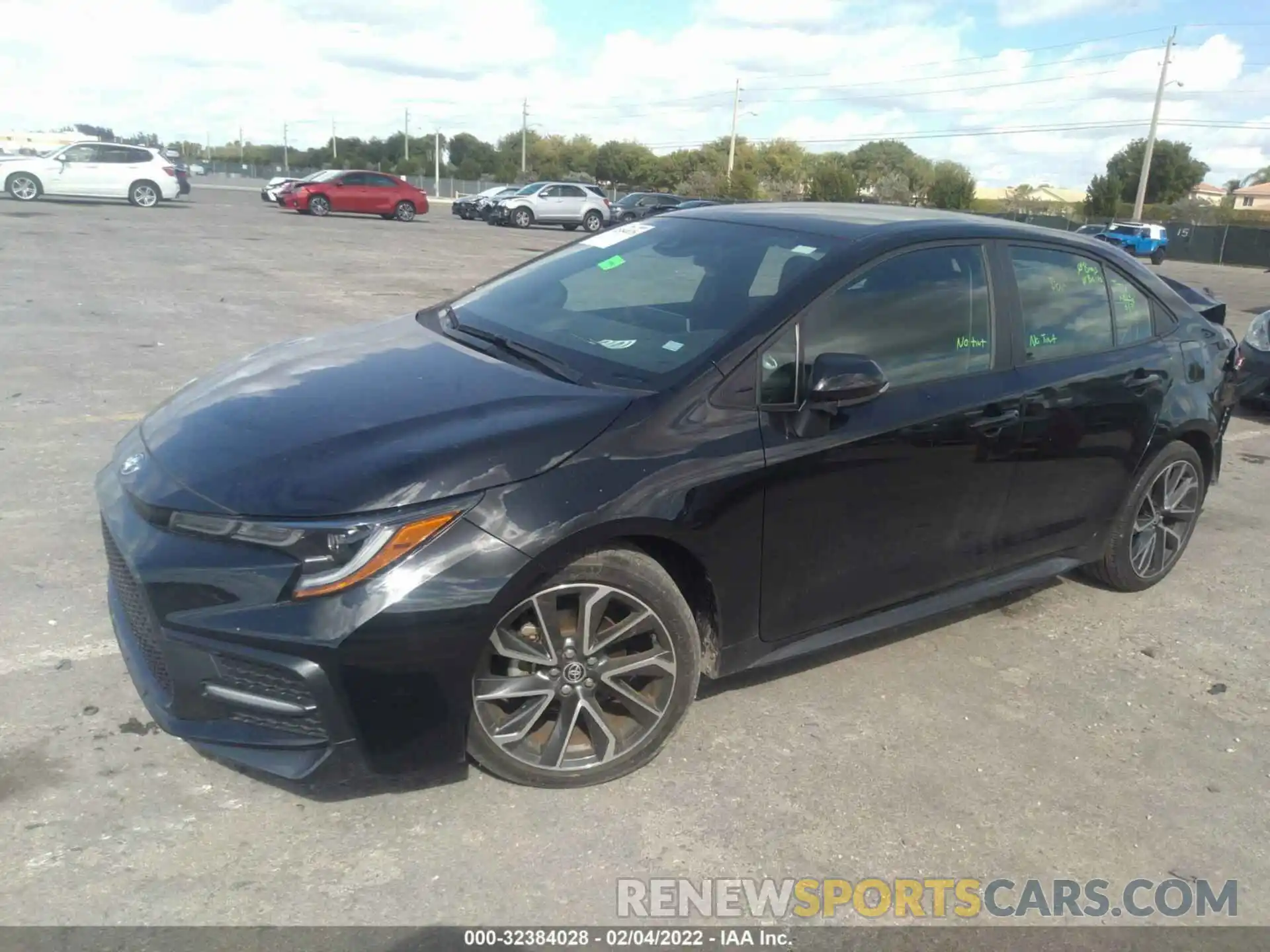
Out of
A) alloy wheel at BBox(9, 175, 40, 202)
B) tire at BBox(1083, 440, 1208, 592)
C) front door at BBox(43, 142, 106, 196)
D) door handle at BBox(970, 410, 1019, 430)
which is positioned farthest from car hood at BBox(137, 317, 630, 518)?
alloy wheel at BBox(9, 175, 40, 202)

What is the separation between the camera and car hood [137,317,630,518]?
2686 millimetres

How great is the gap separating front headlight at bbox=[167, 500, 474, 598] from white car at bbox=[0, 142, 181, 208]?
30473 millimetres

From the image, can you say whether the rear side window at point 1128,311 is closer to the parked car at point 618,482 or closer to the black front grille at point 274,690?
the parked car at point 618,482

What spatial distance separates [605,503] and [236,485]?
3.23 ft

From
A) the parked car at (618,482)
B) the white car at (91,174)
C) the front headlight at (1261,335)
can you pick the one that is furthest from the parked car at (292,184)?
the parked car at (618,482)

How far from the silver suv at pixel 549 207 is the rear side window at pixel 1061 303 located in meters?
33.5

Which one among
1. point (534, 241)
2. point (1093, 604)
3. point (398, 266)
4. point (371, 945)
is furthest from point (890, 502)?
point (534, 241)

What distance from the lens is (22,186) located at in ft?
92.8

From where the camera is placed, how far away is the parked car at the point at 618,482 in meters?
2.62

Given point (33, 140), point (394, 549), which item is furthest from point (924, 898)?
point (33, 140)

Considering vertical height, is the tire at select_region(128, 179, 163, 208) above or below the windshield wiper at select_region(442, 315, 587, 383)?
above

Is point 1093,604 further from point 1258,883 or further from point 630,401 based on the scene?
point 630,401

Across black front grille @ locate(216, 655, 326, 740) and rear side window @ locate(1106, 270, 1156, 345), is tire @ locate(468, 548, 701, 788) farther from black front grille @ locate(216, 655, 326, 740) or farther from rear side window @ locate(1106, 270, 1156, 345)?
rear side window @ locate(1106, 270, 1156, 345)

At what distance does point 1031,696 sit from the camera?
3.84 metres
